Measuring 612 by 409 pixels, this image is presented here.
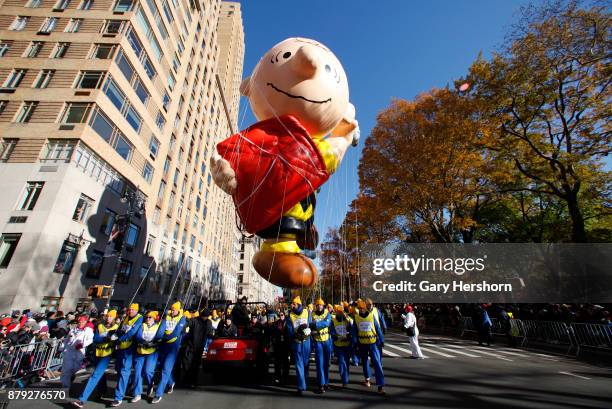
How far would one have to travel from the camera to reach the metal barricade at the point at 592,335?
32.9ft

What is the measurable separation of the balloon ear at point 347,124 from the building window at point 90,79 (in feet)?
52.4

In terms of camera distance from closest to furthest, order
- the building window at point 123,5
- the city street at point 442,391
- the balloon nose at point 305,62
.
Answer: the balloon nose at point 305,62 → the city street at point 442,391 → the building window at point 123,5

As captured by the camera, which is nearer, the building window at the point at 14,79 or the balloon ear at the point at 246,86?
the balloon ear at the point at 246,86

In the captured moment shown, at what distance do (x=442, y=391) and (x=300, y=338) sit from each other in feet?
9.66

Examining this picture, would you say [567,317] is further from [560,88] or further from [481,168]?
[560,88]

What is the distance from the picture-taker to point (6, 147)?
14.7 meters

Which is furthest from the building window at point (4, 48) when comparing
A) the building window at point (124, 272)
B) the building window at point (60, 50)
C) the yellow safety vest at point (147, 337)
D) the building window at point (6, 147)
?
the yellow safety vest at point (147, 337)

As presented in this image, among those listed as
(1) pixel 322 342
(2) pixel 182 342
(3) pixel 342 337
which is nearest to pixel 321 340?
(1) pixel 322 342

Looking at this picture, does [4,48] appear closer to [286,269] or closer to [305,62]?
[305,62]

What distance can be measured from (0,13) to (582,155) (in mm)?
32644

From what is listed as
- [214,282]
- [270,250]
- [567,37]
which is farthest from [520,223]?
[214,282]

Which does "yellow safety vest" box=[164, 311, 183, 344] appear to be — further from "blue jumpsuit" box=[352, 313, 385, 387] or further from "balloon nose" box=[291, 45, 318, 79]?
"balloon nose" box=[291, 45, 318, 79]

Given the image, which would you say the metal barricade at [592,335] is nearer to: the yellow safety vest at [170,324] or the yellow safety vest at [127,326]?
the yellow safety vest at [170,324]

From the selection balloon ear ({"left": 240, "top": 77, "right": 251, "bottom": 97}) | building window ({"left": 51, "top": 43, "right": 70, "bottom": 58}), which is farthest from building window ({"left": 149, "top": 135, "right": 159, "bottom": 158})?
balloon ear ({"left": 240, "top": 77, "right": 251, "bottom": 97})
